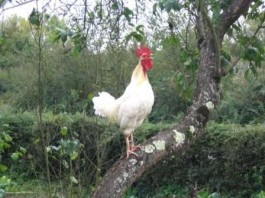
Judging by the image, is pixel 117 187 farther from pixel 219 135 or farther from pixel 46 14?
pixel 219 135

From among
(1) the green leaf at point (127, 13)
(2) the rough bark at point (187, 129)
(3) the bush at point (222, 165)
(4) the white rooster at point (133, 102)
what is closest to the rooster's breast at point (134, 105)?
(4) the white rooster at point (133, 102)

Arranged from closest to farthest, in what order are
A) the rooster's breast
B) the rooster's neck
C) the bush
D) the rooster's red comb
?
the rooster's breast
the rooster's neck
the rooster's red comb
the bush

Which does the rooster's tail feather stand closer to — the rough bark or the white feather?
the white feather

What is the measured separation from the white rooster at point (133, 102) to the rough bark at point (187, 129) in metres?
0.95

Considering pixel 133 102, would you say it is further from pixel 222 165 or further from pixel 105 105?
pixel 222 165

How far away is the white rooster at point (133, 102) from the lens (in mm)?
3504

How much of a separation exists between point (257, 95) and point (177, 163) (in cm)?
448

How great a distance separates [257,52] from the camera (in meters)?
3.01

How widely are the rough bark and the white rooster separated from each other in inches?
37.3

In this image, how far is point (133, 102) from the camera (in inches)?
137

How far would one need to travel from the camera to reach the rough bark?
220 centimetres


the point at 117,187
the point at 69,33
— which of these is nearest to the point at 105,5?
the point at 69,33

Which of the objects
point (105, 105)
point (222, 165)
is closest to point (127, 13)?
point (105, 105)

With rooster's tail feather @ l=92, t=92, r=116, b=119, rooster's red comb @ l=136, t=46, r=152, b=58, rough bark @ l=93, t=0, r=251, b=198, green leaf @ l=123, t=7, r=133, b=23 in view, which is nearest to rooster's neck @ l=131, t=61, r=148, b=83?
rooster's red comb @ l=136, t=46, r=152, b=58
